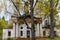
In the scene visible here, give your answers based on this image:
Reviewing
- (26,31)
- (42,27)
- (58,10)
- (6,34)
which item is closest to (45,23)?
(42,27)

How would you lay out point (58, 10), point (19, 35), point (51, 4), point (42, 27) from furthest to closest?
1. point (42, 27)
2. point (19, 35)
3. point (58, 10)
4. point (51, 4)

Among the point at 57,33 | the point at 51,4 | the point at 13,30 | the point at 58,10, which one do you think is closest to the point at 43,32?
the point at 57,33

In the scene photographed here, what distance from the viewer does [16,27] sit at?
24750mm

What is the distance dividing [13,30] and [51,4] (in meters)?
12.0

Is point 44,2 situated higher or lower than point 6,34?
higher

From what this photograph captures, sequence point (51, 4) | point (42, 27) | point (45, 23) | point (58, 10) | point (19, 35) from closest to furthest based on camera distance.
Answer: point (51, 4) → point (58, 10) → point (19, 35) → point (42, 27) → point (45, 23)

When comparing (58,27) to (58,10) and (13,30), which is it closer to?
(13,30)

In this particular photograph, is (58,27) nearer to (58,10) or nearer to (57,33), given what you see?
(57,33)

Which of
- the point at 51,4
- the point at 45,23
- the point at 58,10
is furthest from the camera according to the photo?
the point at 45,23

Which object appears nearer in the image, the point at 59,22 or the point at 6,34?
the point at 6,34

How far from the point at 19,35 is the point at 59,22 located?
7683 millimetres

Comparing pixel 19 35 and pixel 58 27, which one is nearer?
pixel 19 35

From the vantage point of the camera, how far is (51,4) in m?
14.3

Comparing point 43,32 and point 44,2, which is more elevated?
point 44,2
